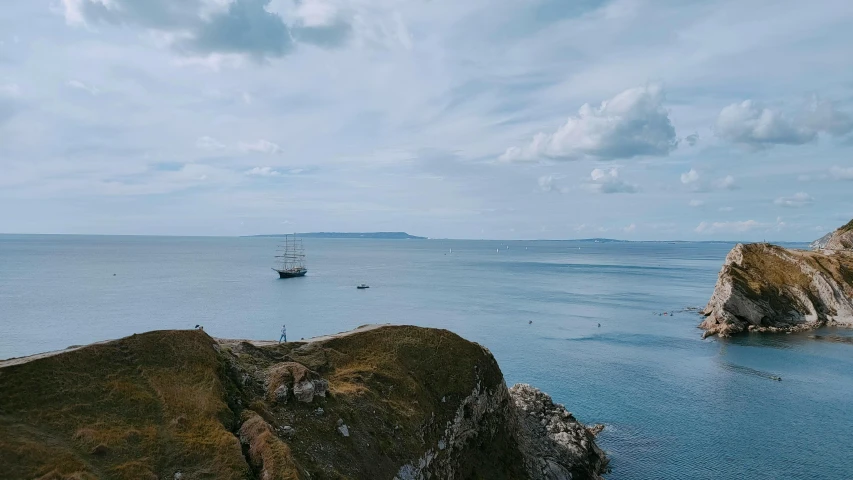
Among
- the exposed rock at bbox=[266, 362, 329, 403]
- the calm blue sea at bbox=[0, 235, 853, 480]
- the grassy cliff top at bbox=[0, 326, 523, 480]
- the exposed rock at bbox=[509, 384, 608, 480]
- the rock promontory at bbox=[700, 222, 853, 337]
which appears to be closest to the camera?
the grassy cliff top at bbox=[0, 326, 523, 480]

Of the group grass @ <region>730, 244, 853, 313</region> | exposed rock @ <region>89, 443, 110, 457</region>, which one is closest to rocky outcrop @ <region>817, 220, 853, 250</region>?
grass @ <region>730, 244, 853, 313</region>

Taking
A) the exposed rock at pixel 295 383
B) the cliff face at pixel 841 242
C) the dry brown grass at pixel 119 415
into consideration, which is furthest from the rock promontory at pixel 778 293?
the dry brown grass at pixel 119 415

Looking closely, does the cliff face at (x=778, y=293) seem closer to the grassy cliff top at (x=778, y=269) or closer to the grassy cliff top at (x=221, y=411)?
the grassy cliff top at (x=778, y=269)

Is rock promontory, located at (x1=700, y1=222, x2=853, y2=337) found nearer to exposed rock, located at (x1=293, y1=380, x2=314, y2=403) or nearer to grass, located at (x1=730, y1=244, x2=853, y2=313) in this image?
grass, located at (x1=730, y1=244, x2=853, y2=313)

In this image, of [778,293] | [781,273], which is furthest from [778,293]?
[781,273]

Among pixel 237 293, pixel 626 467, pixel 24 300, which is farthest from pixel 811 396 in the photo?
pixel 24 300

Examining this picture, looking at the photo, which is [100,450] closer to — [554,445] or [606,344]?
[554,445]
